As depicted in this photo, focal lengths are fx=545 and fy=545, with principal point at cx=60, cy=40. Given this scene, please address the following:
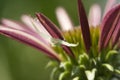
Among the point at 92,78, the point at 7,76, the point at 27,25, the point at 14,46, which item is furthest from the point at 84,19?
the point at 14,46

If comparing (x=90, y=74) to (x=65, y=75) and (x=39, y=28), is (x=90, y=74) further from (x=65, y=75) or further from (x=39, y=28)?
(x=39, y=28)

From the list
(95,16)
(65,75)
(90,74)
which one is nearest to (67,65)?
(65,75)

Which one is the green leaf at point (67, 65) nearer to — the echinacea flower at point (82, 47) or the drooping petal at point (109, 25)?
the echinacea flower at point (82, 47)

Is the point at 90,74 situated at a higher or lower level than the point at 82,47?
lower

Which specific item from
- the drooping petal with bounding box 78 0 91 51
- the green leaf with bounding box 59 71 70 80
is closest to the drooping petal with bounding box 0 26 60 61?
the green leaf with bounding box 59 71 70 80

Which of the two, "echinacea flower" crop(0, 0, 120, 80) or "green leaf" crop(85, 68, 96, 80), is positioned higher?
"echinacea flower" crop(0, 0, 120, 80)

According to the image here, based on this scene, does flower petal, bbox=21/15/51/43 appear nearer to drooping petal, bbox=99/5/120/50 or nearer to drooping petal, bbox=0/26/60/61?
drooping petal, bbox=0/26/60/61

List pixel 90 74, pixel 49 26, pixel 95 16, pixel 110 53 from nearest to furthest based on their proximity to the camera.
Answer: pixel 49 26, pixel 90 74, pixel 110 53, pixel 95 16

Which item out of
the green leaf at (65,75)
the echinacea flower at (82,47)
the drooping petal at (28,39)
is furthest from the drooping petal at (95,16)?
the green leaf at (65,75)
